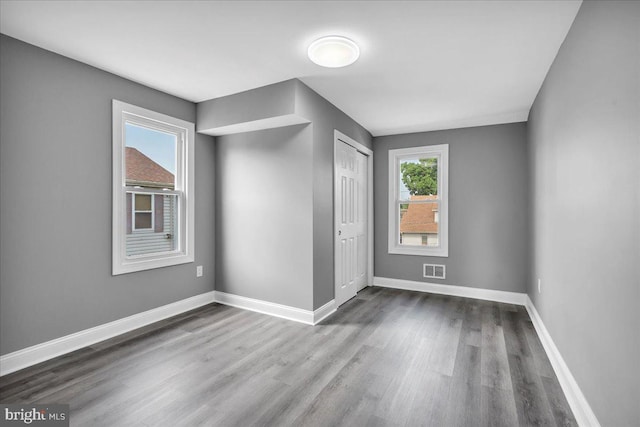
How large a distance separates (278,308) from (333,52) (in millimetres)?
2571

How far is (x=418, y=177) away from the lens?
15.3 ft

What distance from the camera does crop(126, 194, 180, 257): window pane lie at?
3.12 meters

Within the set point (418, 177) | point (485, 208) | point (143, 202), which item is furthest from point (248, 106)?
point (485, 208)

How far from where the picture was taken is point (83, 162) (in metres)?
2.63

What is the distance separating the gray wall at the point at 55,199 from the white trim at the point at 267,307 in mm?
976

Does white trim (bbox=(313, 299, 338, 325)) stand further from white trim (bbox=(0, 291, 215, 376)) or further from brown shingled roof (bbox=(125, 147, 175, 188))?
brown shingled roof (bbox=(125, 147, 175, 188))

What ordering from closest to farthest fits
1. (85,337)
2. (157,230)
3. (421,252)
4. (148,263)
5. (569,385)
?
(569,385), (85,337), (148,263), (157,230), (421,252)

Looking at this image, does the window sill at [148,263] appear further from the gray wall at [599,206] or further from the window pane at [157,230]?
the gray wall at [599,206]

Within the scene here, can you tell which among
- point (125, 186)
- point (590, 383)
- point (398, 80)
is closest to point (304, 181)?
point (398, 80)

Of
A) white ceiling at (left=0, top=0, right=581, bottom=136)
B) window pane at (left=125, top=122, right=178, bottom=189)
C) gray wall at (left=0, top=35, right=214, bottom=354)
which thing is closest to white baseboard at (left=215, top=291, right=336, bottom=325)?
gray wall at (left=0, top=35, right=214, bottom=354)

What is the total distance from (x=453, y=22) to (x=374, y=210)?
3.15 metres

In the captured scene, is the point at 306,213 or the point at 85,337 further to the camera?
the point at 306,213

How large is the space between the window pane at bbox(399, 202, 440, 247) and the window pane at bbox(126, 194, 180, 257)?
10.4ft

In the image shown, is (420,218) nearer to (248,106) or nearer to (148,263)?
(248,106)
